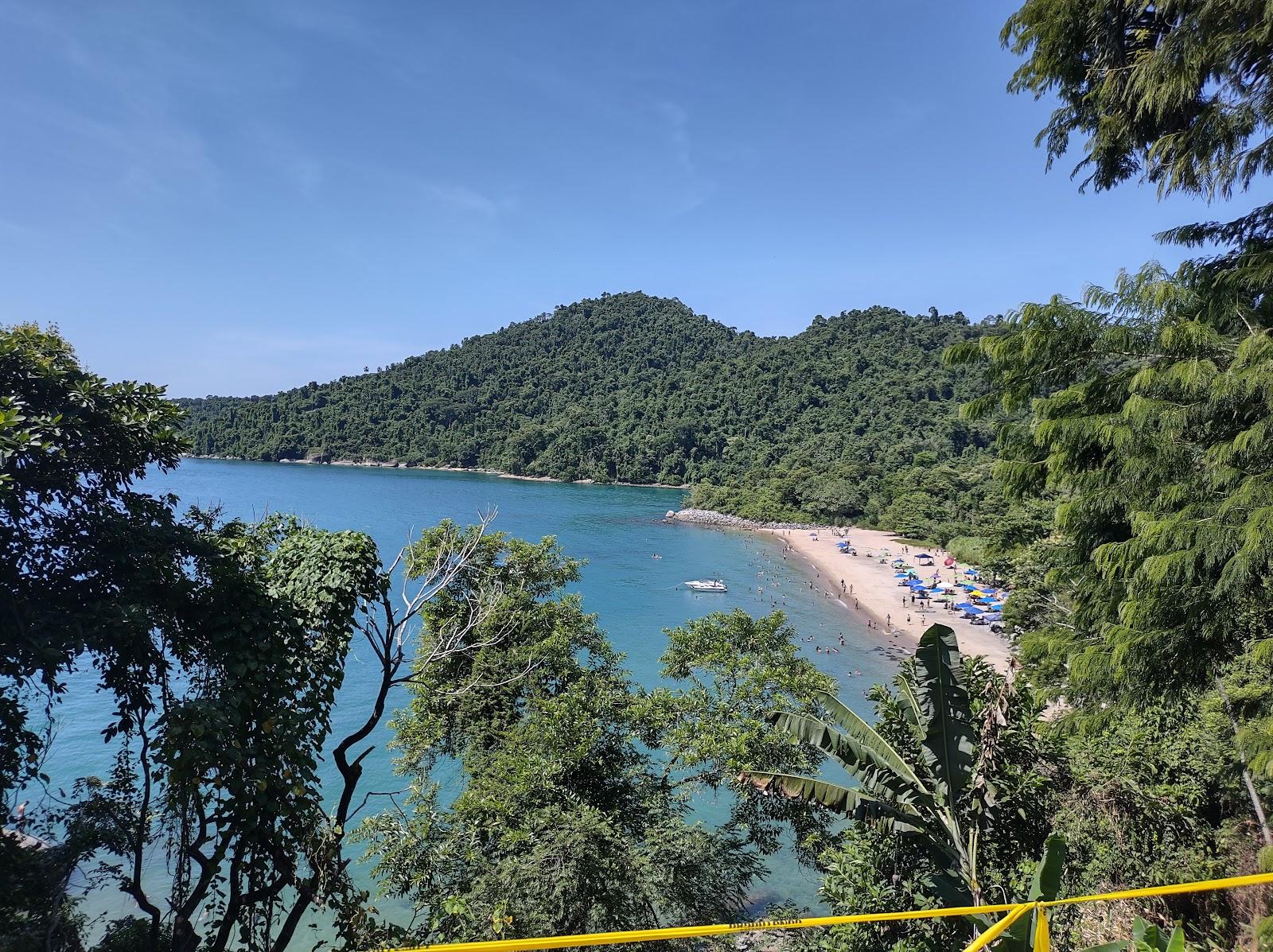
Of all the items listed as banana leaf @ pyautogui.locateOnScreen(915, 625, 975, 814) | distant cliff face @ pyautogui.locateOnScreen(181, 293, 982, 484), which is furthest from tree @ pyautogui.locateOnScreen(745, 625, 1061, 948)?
distant cliff face @ pyautogui.locateOnScreen(181, 293, 982, 484)

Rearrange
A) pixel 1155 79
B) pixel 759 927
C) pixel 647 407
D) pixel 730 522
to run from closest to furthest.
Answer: pixel 759 927 → pixel 1155 79 → pixel 730 522 → pixel 647 407

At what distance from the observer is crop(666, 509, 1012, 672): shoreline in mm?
33059

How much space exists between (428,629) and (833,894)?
27.0 feet

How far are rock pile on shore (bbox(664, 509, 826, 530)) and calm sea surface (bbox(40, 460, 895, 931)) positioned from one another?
297 cm

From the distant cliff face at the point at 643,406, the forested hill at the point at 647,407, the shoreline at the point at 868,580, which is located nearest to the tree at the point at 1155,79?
the shoreline at the point at 868,580

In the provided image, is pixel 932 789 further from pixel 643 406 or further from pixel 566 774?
pixel 643 406

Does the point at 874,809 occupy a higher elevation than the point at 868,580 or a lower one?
higher

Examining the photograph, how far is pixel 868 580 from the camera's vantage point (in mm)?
46719

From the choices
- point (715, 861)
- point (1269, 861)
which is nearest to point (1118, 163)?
point (1269, 861)

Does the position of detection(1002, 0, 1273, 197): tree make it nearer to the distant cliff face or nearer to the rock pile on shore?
the rock pile on shore

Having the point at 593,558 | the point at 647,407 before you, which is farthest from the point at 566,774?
the point at 647,407

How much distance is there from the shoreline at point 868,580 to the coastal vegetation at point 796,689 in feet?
35.3

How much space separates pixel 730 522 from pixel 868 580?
27715mm

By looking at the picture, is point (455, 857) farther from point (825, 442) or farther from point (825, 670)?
point (825, 442)
